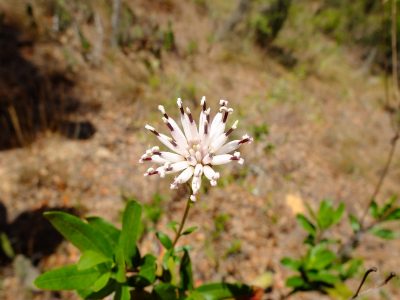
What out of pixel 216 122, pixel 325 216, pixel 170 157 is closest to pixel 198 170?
pixel 170 157

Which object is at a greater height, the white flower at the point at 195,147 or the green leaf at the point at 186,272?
the white flower at the point at 195,147

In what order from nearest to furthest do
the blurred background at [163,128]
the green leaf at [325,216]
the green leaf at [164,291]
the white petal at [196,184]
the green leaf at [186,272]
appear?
the white petal at [196,184]
the green leaf at [164,291]
the green leaf at [186,272]
the green leaf at [325,216]
the blurred background at [163,128]

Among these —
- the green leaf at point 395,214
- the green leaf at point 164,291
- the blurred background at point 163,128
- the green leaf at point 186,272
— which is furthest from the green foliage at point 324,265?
the green leaf at point 164,291

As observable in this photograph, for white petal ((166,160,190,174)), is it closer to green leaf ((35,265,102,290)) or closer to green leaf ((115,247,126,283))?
green leaf ((115,247,126,283))

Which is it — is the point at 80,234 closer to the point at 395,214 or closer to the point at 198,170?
the point at 198,170

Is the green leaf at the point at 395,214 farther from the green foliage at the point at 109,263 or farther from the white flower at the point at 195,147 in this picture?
the white flower at the point at 195,147

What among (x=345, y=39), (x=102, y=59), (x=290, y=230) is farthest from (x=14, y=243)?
(x=345, y=39)

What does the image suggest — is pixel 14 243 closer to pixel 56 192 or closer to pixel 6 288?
pixel 6 288
